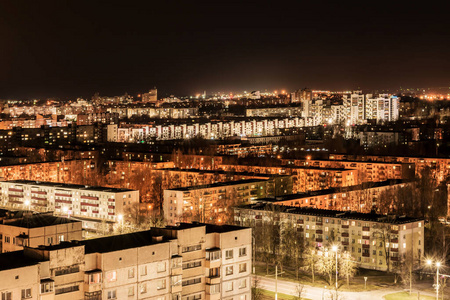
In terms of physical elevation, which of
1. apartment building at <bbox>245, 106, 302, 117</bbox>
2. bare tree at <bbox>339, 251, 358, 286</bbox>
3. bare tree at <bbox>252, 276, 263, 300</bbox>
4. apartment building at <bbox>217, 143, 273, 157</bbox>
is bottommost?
bare tree at <bbox>252, 276, 263, 300</bbox>

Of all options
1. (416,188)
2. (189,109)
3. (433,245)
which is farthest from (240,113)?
(433,245)

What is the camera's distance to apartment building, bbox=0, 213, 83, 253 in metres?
8.83

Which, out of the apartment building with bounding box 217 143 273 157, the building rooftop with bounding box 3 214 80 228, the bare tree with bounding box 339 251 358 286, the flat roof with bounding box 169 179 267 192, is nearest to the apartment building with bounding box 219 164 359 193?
the flat roof with bounding box 169 179 267 192

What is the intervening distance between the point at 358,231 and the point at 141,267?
550 cm

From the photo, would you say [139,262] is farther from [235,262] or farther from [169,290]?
[235,262]

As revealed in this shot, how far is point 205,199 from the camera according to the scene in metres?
14.9

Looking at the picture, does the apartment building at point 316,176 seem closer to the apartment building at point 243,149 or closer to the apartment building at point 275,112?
the apartment building at point 243,149

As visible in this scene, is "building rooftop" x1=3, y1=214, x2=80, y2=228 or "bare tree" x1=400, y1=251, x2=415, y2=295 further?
"bare tree" x1=400, y1=251, x2=415, y2=295

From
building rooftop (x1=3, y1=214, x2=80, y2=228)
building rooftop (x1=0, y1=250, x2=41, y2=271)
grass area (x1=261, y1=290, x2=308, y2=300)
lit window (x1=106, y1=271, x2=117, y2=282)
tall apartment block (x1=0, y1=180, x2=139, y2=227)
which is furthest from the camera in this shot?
tall apartment block (x1=0, y1=180, x2=139, y2=227)

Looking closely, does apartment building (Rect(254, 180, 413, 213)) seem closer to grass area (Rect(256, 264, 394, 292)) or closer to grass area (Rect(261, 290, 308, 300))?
grass area (Rect(256, 264, 394, 292))

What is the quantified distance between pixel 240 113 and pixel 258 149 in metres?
23.8

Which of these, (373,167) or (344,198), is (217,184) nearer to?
(344,198)

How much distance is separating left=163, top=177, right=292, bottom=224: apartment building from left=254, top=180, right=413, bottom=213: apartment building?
43.2 inches

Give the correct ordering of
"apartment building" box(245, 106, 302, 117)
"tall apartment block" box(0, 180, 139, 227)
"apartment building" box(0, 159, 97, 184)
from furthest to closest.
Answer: "apartment building" box(245, 106, 302, 117) < "apartment building" box(0, 159, 97, 184) < "tall apartment block" box(0, 180, 139, 227)
